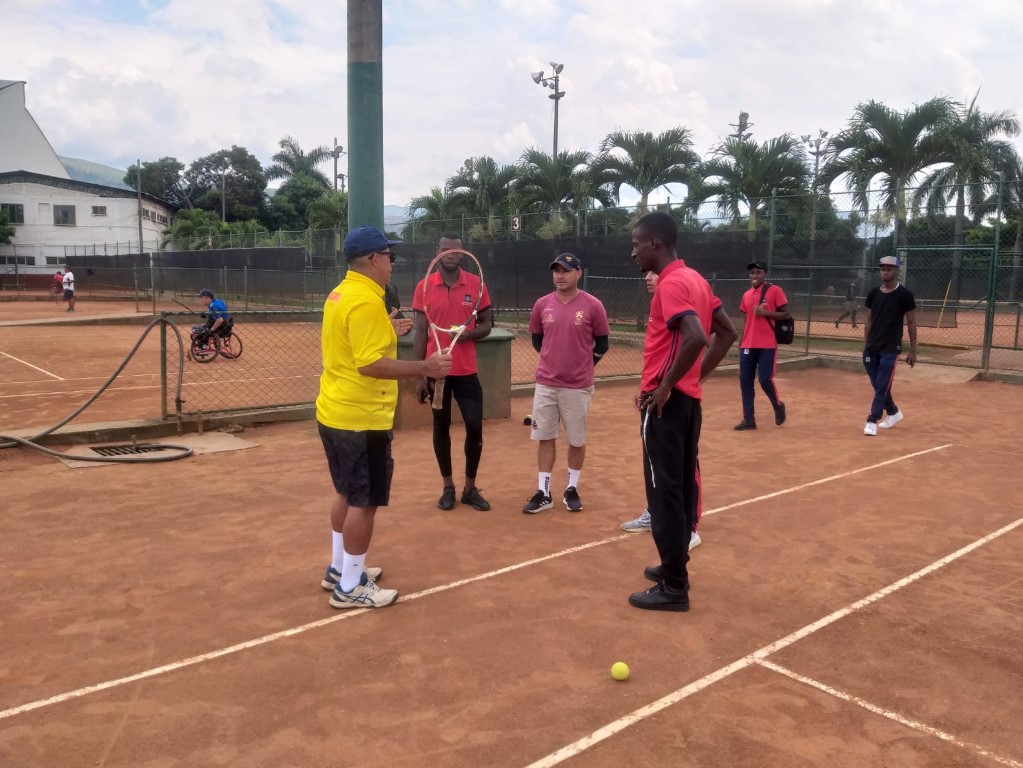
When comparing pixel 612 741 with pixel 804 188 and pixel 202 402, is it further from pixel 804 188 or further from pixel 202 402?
→ pixel 804 188

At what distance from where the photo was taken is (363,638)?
4.08 m

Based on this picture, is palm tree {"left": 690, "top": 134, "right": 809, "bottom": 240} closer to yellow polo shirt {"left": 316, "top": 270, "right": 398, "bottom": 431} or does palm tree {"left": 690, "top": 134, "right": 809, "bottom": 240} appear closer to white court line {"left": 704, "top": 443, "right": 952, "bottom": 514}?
white court line {"left": 704, "top": 443, "right": 952, "bottom": 514}

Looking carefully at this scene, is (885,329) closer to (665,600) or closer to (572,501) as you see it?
(572,501)

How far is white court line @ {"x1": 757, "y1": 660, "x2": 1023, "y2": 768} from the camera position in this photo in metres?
3.13

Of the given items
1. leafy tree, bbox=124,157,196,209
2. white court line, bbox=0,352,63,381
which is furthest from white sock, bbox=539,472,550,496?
leafy tree, bbox=124,157,196,209

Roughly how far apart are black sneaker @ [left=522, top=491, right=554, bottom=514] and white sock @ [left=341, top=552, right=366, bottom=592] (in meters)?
1.94

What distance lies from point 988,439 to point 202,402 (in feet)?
32.2

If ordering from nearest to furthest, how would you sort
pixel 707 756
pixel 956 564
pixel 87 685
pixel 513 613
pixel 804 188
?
1. pixel 707 756
2. pixel 87 685
3. pixel 513 613
4. pixel 956 564
5. pixel 804 188

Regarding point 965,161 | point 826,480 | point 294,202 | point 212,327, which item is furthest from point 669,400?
point 294,202

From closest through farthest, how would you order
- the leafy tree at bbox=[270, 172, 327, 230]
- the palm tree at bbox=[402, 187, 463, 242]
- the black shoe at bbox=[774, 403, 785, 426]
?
the black shoe at bbox=[774, 403, 785, 426] < the palm tree at bbox=[402, 187, 463, 242] < the leafy tree at bbox=[270, 172, 327, 230]

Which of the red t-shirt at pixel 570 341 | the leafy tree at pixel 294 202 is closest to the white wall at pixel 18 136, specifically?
the leafy tree at pixel 294 202

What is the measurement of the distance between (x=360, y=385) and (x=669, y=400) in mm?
1596

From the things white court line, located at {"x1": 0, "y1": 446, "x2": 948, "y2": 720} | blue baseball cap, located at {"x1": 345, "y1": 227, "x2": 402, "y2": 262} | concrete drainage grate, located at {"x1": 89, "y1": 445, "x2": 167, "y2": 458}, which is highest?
blue baseball cap, located at {"x1": 345, "y1": 227, "x2": 402, "y2": 262}

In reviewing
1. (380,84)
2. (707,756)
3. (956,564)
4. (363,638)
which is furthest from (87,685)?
(380,84)
